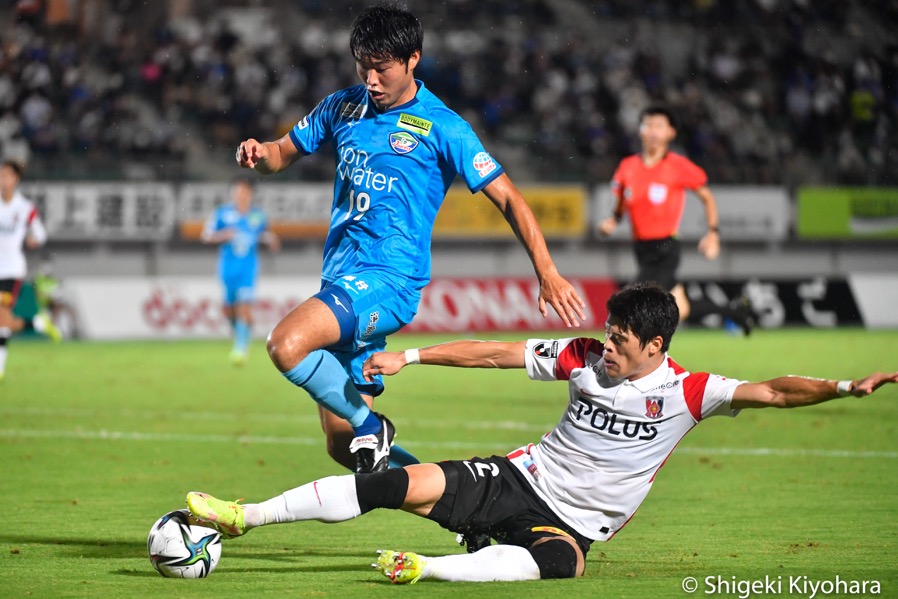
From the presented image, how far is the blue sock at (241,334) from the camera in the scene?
18381mm

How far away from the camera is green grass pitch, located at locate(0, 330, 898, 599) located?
18.2ft

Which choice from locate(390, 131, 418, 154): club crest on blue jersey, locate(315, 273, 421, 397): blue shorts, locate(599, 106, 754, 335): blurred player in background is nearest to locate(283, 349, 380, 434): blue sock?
locate(315, 273, 421, 397): blue shorts

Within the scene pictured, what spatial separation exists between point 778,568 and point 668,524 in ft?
4.71

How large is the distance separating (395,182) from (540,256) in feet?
2.94

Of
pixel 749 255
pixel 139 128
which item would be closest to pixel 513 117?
pixel 749 255

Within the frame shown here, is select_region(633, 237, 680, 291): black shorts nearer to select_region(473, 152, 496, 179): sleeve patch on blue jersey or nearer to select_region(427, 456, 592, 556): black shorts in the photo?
select_region(473, 152, 496, 179): sleeve patch on blue jersey

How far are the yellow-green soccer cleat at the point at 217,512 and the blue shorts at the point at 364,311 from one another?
0.97 m

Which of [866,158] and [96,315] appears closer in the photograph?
[96,315]

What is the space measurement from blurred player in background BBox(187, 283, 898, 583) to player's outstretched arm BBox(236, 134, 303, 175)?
5.07 feet

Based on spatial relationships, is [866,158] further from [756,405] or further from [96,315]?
[756,405]

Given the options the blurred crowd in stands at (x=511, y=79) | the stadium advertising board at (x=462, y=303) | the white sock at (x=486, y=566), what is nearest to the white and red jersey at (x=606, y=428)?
the white sock at (x=486, y=566)

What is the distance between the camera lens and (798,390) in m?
5.07

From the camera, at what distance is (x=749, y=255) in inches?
1140

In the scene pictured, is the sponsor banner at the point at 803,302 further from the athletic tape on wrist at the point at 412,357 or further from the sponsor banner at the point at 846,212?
the athletic tape on wrist at the point at 412,357
